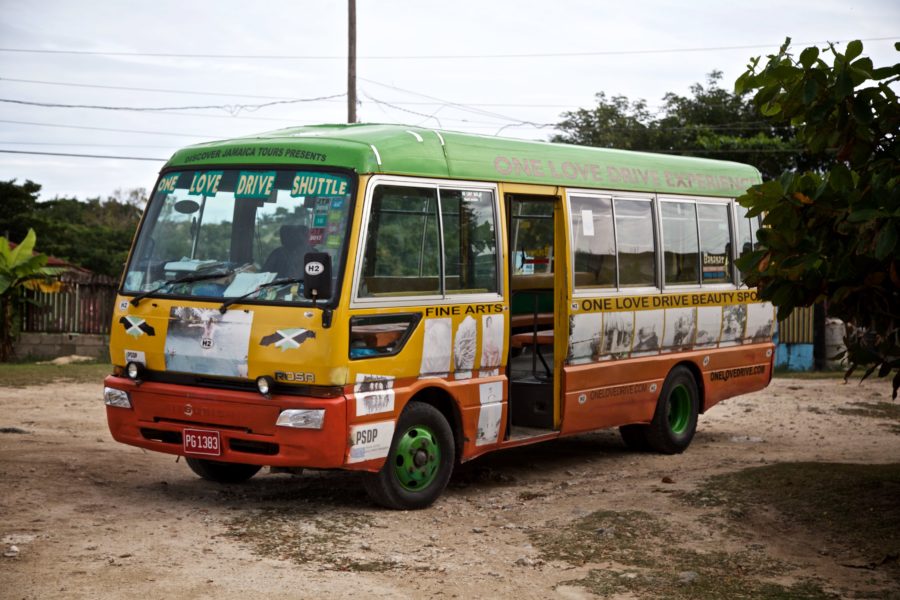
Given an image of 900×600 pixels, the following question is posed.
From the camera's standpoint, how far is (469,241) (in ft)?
30.6

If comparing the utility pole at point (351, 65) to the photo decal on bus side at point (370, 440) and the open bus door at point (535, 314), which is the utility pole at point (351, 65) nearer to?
the open bus door at point (535, 314)

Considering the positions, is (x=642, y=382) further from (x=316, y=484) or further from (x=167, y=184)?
(x=167, y=184)

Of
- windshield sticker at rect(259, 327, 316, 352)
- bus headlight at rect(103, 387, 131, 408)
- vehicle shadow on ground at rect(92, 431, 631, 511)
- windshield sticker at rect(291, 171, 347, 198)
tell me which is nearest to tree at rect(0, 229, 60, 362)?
vehicle shadow on ground at rect(92, 431, 631, 511)

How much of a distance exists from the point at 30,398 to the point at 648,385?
8377mm

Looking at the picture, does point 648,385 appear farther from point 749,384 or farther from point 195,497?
point 195,497

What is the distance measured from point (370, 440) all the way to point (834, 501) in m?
3.54

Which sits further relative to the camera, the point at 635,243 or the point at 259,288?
the point at 635,243

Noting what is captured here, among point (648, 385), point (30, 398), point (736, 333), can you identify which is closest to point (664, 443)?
point (648, 385)

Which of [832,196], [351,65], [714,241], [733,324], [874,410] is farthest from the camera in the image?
[351,65]

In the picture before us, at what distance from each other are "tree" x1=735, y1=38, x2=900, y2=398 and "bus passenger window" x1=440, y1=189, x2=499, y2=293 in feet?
8.01

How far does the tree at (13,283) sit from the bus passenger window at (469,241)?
14.0 m

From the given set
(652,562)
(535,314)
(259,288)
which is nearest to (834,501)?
(652,562)

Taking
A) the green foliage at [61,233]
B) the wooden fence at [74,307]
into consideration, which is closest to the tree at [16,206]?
the green foliage at [61,233]

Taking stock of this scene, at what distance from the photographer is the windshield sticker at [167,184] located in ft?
29.6
